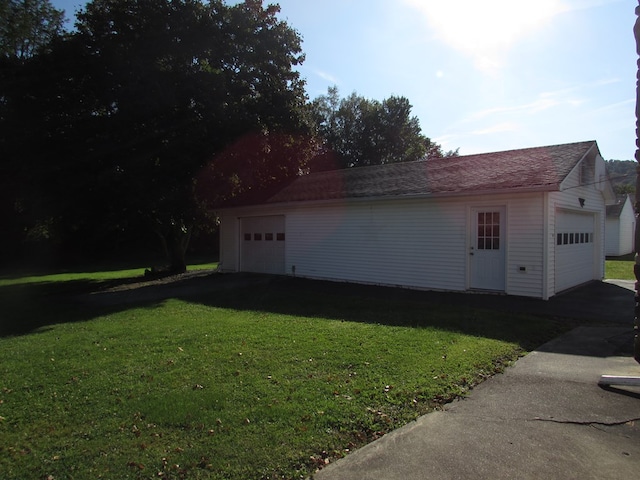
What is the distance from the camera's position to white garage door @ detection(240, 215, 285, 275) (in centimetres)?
1692

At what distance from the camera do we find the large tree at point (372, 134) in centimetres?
4203

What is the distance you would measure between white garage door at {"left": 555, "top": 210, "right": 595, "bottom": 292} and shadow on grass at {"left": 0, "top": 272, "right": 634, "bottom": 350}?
455 mm

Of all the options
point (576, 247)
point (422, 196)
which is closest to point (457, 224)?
point (422, 196)

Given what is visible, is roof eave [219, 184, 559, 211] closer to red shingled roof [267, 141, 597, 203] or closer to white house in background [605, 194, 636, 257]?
red shingled roof [267, 141, 597, 203]

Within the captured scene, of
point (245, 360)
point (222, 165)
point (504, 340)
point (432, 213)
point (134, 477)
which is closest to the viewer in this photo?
point (134, 477)

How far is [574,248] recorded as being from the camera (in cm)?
1312

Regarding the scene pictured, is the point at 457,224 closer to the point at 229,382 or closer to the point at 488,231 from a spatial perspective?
the point at 488,231

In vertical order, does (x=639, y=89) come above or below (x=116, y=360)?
above

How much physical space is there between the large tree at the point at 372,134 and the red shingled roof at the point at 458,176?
81.5ft

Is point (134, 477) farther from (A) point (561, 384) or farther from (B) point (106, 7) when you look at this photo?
(B) point (106, 7)

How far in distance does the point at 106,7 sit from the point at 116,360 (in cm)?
1711

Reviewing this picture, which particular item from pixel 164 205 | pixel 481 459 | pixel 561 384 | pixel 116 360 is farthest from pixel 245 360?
pixel 164 205

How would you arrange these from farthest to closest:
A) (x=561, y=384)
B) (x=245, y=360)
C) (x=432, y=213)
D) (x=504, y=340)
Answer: (x=432, y=213), (x=504, y=340), (x=245, y=360), (x=561, y=384)

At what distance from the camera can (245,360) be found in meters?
5.72
